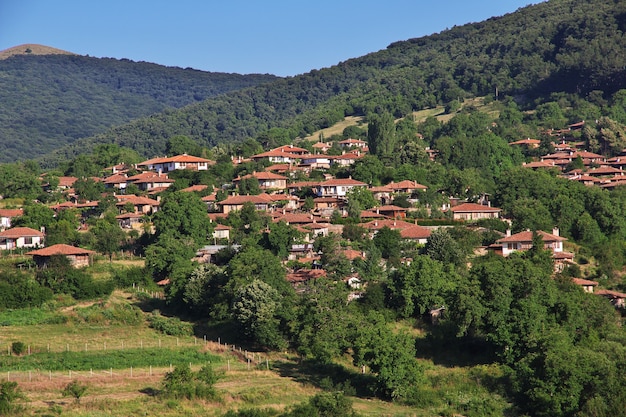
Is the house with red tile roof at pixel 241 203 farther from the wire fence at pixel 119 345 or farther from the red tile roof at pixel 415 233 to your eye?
the wire fence at pixel 119 345

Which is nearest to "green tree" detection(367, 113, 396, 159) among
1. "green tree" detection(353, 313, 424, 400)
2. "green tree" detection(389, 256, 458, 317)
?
"green tree" detection(389, 256, 458, 317)

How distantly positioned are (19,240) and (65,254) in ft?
23.2

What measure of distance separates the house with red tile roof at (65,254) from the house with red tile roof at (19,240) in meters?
3.27

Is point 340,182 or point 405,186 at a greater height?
point 340,182

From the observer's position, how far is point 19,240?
64.9m

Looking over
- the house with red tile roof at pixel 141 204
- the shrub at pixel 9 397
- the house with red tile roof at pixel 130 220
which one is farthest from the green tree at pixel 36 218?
the shrub at pixel 9 397

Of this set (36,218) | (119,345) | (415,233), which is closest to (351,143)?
(415,233)

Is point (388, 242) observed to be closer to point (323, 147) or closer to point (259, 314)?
point (259, 314)

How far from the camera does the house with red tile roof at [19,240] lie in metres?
64.7

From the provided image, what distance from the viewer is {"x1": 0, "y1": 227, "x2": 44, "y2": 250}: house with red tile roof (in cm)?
6469

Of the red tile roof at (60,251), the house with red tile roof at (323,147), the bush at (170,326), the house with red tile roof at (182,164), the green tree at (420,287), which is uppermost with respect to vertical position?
the house with red tile roof at (323,147)

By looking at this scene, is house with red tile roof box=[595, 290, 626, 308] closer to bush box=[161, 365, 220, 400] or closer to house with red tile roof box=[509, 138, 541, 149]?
bush box=[161, 365, 220, 400]

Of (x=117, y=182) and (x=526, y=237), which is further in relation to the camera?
(x=117, y=182)

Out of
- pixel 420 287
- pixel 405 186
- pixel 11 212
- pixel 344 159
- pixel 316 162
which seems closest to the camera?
pixel 420 287
